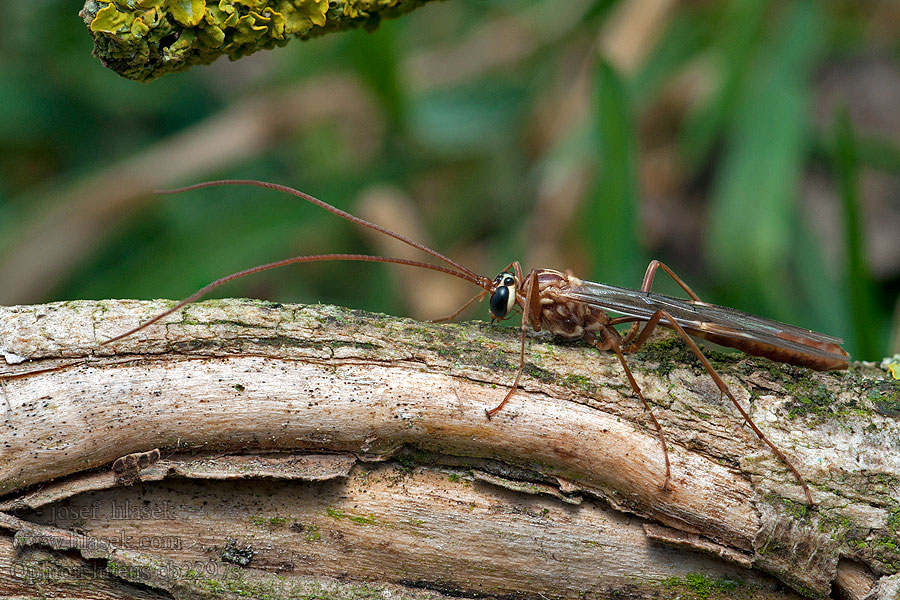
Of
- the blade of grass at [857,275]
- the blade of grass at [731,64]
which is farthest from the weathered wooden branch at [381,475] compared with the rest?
the blade of grass at [731,64]

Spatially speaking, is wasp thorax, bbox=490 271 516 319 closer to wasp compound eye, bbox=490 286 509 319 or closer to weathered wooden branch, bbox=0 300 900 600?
wasp compound eye, bbox=490 286 509 319

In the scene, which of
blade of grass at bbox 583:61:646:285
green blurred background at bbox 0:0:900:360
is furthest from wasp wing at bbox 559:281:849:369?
green blurred background at bbox 0:0:900:360

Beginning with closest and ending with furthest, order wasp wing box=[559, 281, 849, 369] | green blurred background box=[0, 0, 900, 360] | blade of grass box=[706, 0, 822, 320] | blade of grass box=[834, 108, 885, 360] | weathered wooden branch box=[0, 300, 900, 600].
Answer: weathered wooden branch box=[0, 300, 900, 600], wasp wing box=[559, 281, 849, 369], blade of grass box=[834, 108, 885, 360], blade of grass box=[706, 0, 822, 320], green blurred background box=[0, 0, 900, 360]

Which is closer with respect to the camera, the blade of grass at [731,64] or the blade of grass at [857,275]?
the blade of grass at [857,275]

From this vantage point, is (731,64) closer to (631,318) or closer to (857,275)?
(857,275)

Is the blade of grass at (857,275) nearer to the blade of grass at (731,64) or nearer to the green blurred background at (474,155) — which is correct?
the green blurred background at (474,155)

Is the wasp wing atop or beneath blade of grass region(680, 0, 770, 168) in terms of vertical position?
beneath

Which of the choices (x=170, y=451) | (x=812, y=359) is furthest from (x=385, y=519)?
(x=812, y=359)

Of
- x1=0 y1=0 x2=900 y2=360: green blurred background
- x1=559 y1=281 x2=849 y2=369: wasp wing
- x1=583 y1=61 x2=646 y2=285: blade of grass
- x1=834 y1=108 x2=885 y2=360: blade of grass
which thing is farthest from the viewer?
A: x1=0 y1=0 x2=900 y2=360: green blurred background
